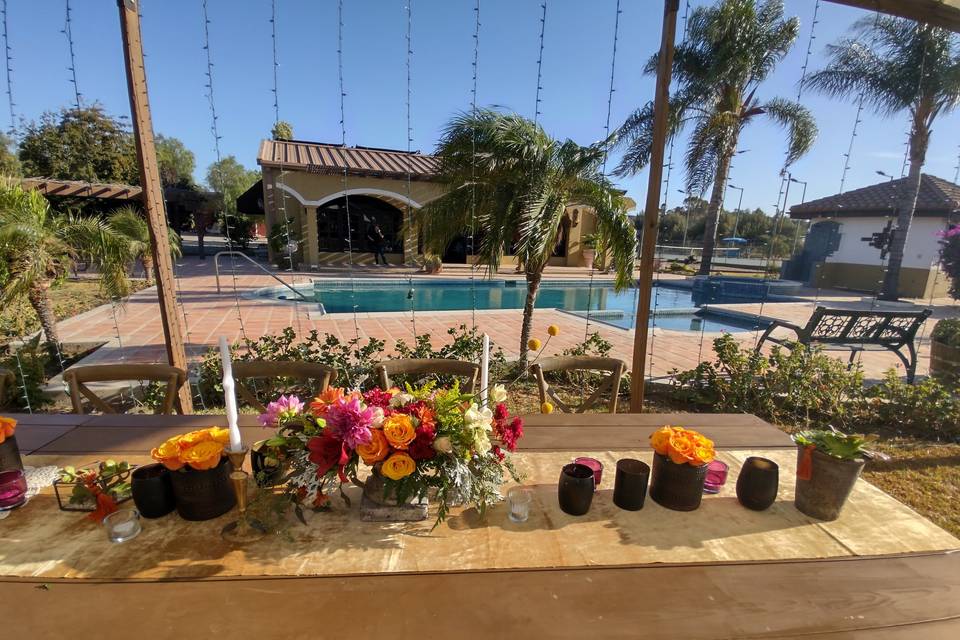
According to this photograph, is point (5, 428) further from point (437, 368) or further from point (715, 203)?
point (715, 203)

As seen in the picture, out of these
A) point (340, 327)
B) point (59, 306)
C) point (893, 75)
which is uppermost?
point (893, 75)

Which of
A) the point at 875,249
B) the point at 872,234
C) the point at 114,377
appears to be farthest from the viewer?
the point at 875,249

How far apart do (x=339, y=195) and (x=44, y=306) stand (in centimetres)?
969

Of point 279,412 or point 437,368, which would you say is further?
point 437,368

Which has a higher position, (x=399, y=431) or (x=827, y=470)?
(x=399, y=431)

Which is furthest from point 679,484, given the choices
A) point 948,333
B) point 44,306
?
point 44,306

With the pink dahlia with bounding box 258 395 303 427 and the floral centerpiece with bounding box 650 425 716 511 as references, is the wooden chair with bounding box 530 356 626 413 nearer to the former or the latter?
the floral centerpiece with bounding box 650 425 716 511

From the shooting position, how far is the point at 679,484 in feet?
3.85

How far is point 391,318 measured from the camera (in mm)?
7000

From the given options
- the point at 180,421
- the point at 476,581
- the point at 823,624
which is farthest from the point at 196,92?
the point at 823,624

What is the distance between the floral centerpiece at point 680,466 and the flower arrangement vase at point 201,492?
3.88ft

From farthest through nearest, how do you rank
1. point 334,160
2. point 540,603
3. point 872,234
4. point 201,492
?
point 334,160
point 872,234
point 201,492
point 540,603

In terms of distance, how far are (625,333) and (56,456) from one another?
635 cm

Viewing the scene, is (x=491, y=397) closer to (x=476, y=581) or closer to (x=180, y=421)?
(x=476, y=581)
